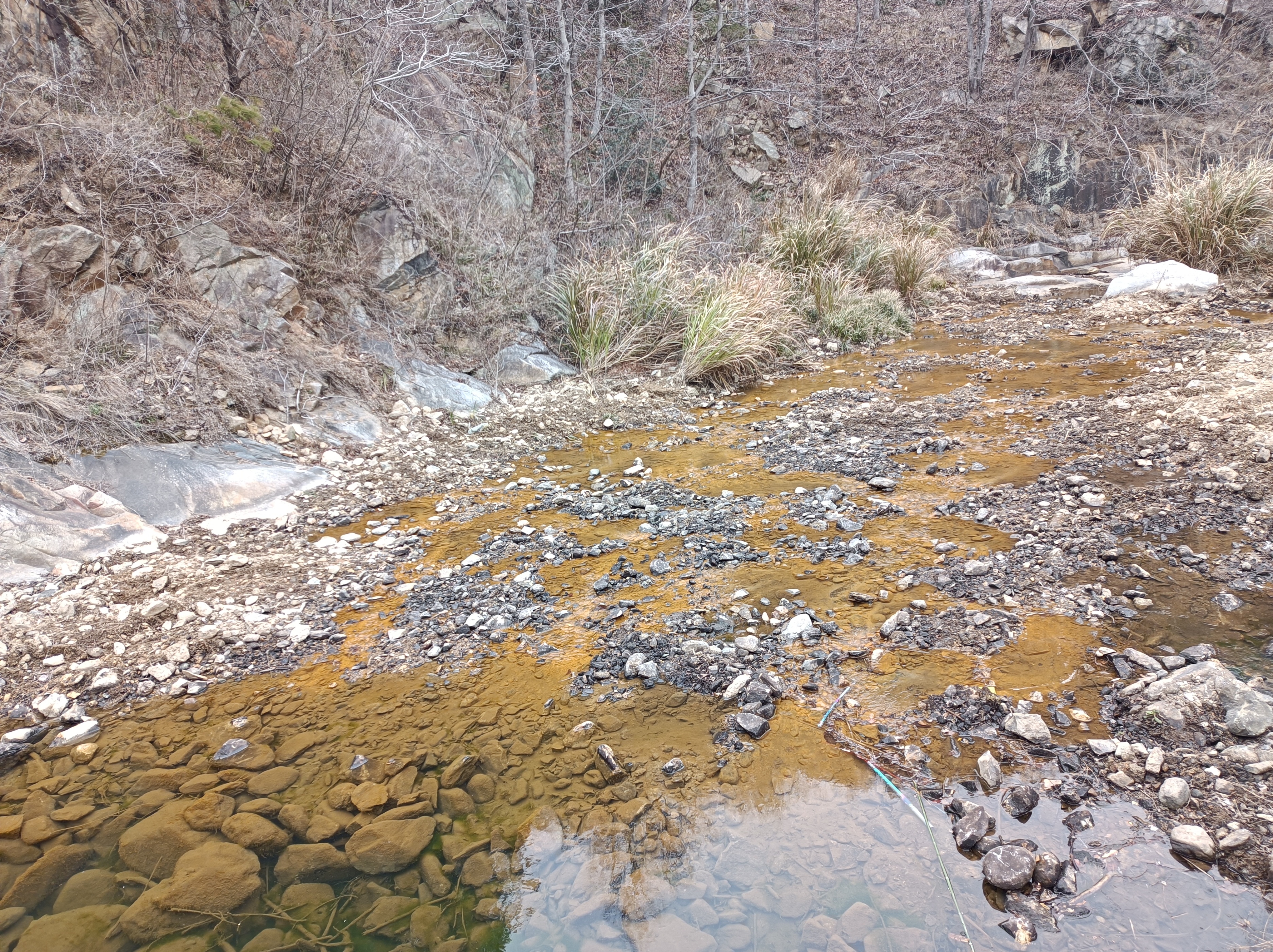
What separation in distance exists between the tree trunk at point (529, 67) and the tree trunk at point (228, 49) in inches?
161

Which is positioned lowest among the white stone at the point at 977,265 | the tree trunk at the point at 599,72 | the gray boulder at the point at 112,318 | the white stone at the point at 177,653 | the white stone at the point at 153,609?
the white stone at the point at 977,265

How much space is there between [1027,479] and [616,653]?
2601 mm

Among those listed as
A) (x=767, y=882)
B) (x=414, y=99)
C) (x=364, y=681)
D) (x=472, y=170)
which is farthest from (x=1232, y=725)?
(x=472, y=170)

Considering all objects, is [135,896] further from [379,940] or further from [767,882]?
[767,882]

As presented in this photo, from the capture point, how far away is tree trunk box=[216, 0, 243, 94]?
5754mm

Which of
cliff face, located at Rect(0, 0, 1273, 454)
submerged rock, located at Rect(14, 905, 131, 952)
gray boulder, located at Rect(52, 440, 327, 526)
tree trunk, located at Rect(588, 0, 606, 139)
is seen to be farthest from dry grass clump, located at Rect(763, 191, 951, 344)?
submerged rock, located at Rect(14, 905, 131, 952)

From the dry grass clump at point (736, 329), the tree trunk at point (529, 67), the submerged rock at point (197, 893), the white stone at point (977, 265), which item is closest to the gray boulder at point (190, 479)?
the submerged rock at point (197, 893)

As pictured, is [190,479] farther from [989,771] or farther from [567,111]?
[567,111]

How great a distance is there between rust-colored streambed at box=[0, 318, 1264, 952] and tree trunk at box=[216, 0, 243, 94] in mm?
5548

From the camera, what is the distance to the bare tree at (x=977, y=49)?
45.4ft

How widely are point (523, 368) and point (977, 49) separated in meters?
14.3

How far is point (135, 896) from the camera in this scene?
170 cm

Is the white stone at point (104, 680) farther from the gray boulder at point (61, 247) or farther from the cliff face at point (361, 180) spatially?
the gray boulder at point (61, 247)

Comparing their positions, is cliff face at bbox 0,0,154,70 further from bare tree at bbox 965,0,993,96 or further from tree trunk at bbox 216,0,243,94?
bare tree at bbox 965,0,993,96
